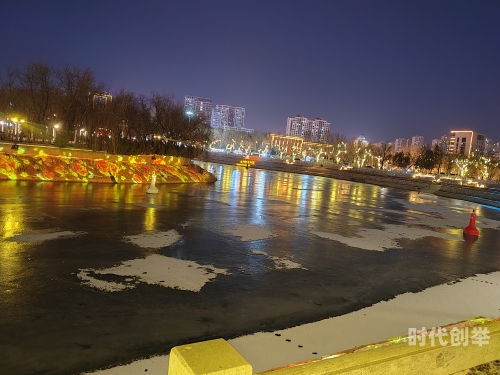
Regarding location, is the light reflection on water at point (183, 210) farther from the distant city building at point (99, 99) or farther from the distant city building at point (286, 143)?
the distant city building at point (286, 143)

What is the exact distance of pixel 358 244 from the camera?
37.0 feet

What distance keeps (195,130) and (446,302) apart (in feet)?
178

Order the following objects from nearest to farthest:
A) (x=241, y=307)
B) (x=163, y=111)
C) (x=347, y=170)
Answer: (x=241, y=307) < (x=163, y=111) < (x=347, y=170)

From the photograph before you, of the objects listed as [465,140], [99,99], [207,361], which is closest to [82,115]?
[99,99]

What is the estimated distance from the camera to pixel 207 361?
8.77 feet

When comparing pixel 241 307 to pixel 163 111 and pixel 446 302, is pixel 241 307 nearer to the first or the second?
pixel 446 302

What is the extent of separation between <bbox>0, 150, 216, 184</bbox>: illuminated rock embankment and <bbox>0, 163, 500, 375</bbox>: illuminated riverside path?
20.5 ft

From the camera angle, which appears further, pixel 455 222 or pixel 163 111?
pixel 163 111

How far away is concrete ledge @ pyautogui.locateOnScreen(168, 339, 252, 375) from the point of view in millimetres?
2602

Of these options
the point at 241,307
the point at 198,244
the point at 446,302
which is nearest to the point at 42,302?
the point at 241,307

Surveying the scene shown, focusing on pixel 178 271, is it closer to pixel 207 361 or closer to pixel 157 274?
pixel 157 274

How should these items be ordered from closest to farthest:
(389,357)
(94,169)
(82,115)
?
(389,357), (94,169), (82,115)

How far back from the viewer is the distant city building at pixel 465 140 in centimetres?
16719

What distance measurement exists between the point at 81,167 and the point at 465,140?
183m
